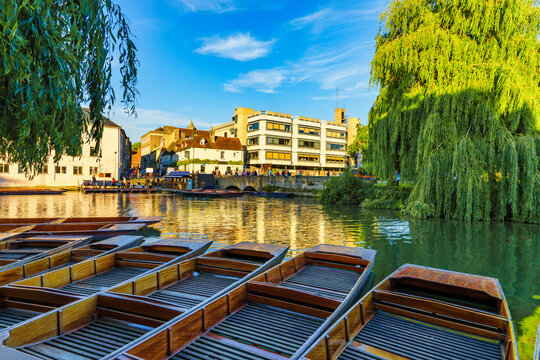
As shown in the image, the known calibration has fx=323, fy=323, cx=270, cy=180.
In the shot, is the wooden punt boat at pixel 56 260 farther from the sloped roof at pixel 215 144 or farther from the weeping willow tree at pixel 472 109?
the sloped roof at pixel 215 144

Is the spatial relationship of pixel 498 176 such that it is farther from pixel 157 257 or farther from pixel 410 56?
pixel 157 257

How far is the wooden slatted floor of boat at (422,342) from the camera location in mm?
3424

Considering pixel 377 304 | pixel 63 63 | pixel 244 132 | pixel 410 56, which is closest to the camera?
pixel 63 63

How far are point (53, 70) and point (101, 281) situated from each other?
11.5 feet

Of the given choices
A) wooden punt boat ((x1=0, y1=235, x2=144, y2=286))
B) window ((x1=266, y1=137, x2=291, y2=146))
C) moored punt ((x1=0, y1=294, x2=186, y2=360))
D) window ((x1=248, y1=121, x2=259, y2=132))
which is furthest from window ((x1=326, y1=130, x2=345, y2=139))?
moored punt ((x1=0, y1=294, x2=186, y2=360))

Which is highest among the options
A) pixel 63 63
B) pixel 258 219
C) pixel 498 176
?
pixel 63 63

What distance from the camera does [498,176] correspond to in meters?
15.2

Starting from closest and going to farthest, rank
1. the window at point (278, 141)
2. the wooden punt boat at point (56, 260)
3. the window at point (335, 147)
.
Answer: the wooden punt boat at point (56, 260), the window at point (278, 141), the window at point (335, 147)

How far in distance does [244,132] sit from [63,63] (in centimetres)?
5970

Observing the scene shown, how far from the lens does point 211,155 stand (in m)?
57.0

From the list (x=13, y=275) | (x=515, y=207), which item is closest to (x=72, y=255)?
(x=13, y=275)

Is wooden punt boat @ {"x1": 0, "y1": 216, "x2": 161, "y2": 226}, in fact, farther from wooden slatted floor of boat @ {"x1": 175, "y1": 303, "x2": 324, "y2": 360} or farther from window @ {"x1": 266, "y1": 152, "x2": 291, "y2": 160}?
window @ {"x1": 266, "y1": 152, "x2": 291, "y2": 160}

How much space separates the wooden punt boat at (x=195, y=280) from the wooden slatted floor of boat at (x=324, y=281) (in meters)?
0.58

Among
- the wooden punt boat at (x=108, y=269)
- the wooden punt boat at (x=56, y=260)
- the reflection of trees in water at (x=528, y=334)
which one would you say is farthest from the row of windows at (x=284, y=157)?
the reflection of trees in water at (x=528, y=334)
